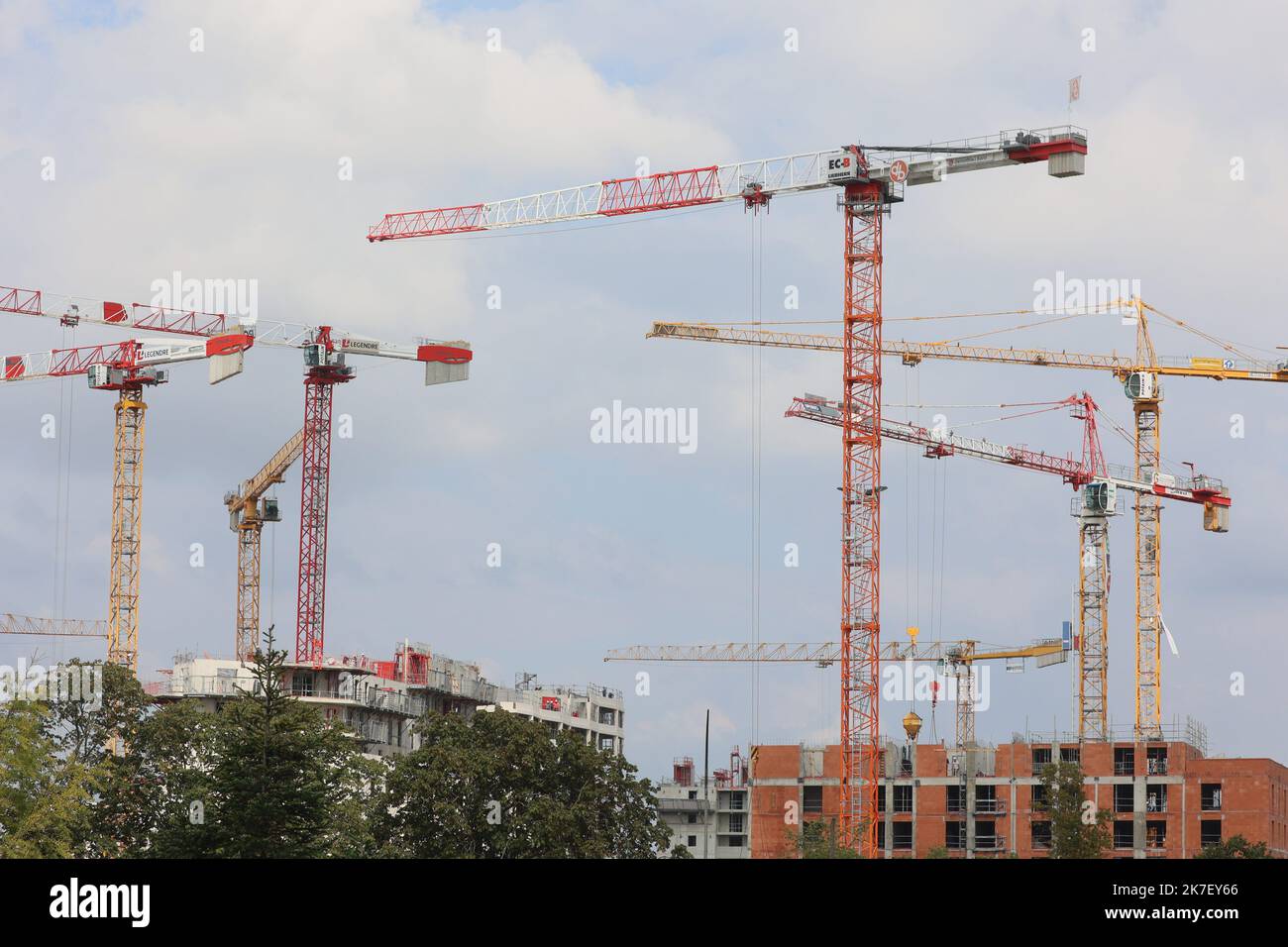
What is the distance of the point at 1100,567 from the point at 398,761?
11519 cm

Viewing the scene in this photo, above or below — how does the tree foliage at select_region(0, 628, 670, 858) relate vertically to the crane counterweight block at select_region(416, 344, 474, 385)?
below

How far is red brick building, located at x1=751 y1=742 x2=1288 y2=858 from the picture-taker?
6048 inches

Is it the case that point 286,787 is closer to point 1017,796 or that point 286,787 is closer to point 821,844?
point 821,844

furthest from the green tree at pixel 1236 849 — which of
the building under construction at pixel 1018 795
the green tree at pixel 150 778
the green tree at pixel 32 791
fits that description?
the green tree at pixel 32 791

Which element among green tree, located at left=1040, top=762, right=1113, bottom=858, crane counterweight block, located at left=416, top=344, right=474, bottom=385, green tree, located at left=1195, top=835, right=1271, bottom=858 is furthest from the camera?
crane counterweight block, located at left=416, top=344, right=474, bottom=385

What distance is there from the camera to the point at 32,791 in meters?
76.1

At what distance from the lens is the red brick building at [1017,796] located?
504 ft

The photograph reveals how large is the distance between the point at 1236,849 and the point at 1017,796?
27607mm

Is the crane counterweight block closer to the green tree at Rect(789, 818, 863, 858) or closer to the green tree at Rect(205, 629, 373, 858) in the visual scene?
the green tree at Rect(789, 818, 863, 858)

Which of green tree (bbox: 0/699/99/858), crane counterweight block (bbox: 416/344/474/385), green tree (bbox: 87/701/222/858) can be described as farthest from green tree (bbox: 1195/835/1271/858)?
crane counterweight block (bbox: 416/344/474/385)

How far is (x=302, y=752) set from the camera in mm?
76812

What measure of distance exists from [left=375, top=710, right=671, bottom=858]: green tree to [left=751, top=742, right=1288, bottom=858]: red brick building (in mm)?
57185

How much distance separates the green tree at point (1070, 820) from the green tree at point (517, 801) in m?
26.6

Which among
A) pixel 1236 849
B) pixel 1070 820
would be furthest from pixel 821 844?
pixel 1236 849
